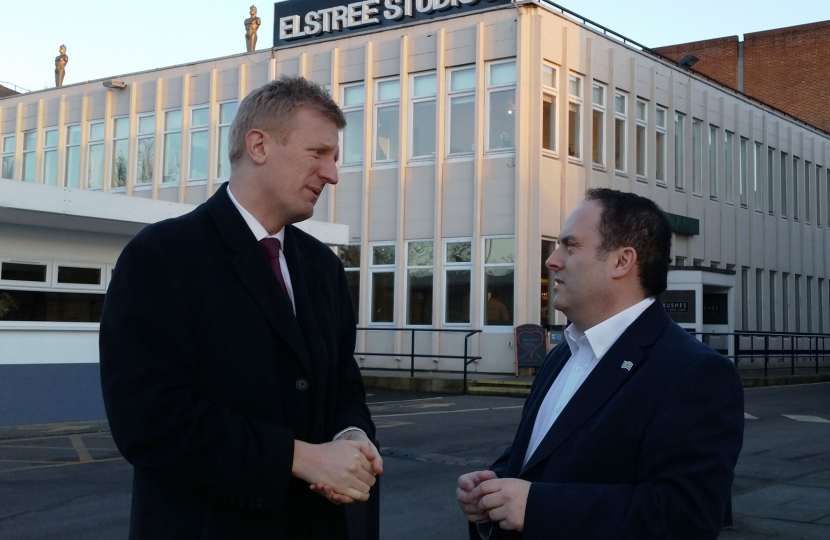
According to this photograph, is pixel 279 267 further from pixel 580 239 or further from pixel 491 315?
pixel 491 315

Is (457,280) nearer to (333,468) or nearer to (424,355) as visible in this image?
(424,355)

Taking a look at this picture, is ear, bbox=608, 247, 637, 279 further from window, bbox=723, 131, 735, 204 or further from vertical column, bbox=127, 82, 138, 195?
window, bbox=723, 131, 735, 204

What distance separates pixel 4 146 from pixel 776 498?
31.7 metres

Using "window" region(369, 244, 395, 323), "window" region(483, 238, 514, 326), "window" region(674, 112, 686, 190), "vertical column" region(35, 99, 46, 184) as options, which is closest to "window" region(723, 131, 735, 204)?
"window" region(674, 112, 686, 190)

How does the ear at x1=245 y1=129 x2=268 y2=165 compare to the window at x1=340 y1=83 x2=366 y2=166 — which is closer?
the ear at x1=245 y1=129 x2=268 y2=165

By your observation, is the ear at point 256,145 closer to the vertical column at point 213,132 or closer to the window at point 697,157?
the vertical column at point 213,132

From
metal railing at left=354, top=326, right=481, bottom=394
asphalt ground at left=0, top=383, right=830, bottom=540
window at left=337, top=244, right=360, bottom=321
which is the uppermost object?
window at left=337, top=244, right=360, bottom=321

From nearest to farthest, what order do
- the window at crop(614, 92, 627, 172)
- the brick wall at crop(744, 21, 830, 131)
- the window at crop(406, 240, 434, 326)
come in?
1. the window at crop(406, 240, 434, 326)
2. the window at crop(614, 92, 627, 172)
3. the brick wall at crop(744, 21, 830, 131)

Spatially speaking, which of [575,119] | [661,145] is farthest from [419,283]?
[661,145]

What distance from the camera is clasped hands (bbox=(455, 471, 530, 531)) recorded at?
8.55 feet

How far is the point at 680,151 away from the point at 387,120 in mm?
8867

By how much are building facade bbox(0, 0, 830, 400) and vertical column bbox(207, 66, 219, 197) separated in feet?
0.15

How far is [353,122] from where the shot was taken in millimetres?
26469

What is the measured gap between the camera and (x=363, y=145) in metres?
25.9
